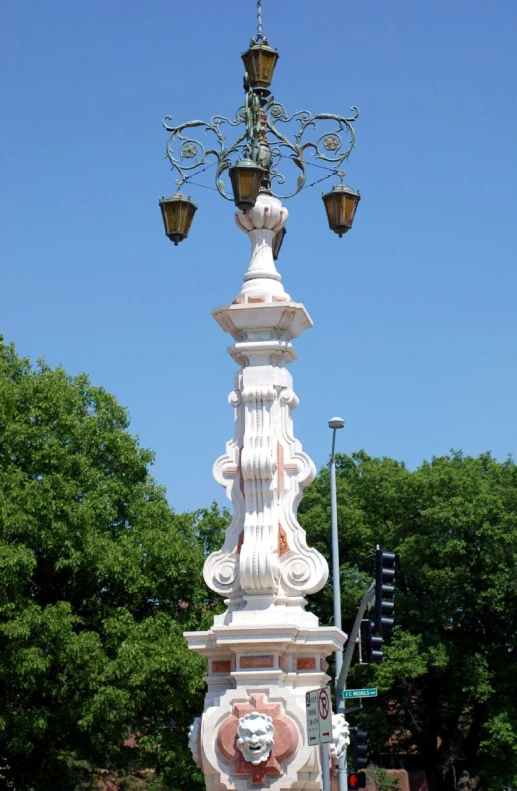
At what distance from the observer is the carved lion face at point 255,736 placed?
1184cm

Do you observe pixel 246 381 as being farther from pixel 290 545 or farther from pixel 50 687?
pixel 50 687

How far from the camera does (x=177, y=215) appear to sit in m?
13.7

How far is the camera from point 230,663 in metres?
12.5

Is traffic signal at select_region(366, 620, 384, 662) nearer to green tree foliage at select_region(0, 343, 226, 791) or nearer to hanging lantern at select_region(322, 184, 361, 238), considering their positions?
hanging lantern at select_region(322, 184, 361, 238)

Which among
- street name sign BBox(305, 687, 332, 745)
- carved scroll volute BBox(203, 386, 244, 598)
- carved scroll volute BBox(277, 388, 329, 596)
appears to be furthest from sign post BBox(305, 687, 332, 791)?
carved scroll volute BBox(203, 386, 244, 598)

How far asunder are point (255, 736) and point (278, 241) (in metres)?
6.26

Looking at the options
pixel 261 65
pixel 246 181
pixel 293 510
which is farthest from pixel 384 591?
pixel 261 65

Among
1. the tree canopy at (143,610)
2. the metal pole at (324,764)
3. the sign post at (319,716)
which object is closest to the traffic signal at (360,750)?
the tree canopy at (143,610)

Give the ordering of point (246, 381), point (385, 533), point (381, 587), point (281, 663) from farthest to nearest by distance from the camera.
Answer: point (385, 533), point (381, 587), point (246, 381), point (281, 663)

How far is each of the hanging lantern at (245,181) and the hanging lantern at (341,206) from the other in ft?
3.59

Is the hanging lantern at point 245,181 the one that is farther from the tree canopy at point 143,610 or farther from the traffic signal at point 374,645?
the tree canopy at point 143,610

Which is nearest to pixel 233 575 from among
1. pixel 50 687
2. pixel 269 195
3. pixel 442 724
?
pixel 269 195

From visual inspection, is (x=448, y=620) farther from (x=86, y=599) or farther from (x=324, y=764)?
(x=324, y=764)

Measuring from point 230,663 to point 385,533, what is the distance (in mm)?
29135
